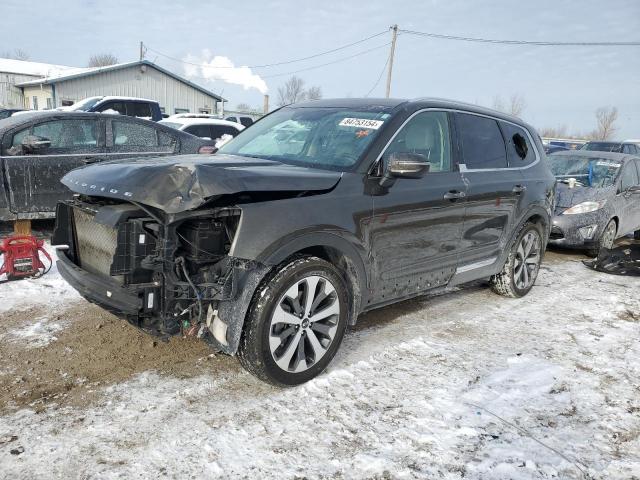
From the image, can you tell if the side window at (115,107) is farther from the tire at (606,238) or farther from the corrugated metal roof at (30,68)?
the corrugated metal roof at (30,68)

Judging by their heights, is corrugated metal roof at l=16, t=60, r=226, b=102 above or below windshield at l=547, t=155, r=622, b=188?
above

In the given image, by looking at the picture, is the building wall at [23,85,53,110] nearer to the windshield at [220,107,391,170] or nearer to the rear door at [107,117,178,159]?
the rear door at [107,117,178,159]

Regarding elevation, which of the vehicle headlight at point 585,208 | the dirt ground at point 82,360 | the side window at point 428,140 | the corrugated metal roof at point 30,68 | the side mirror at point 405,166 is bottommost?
the dirt ground at point 82,360

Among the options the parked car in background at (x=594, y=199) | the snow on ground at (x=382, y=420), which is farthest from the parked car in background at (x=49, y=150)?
the parked car in background at (x=594, y=199)

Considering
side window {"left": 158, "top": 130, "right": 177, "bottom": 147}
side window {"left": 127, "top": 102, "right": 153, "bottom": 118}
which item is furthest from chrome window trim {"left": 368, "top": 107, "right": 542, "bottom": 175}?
side window {"left": 127, "top": 102, "right": 153, "bottom": 118}

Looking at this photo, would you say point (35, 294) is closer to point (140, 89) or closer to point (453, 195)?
point (453, 195)

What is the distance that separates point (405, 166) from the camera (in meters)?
3.43

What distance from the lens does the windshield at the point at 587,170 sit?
8148 mm

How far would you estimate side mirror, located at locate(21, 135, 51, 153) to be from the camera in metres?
6.39

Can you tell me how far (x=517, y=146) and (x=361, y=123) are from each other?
7.16 feet

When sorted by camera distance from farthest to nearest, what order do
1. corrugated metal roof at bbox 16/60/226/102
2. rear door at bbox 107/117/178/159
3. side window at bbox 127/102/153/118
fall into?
corrugated metal roof at bbox 16/60/226/102 → side window at bbox 127/102/153/118 → rear door at bbox 107/117/178/159

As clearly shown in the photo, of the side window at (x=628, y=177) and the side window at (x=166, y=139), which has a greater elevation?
the side window at (x=166, y=139)

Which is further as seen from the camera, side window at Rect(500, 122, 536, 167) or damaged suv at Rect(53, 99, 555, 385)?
side window at Rect(500, 122, 536, 167)

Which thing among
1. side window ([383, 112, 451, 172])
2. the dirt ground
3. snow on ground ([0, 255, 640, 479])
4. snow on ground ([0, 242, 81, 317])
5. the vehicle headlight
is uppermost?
side window ([383, 112, 451, 172])
